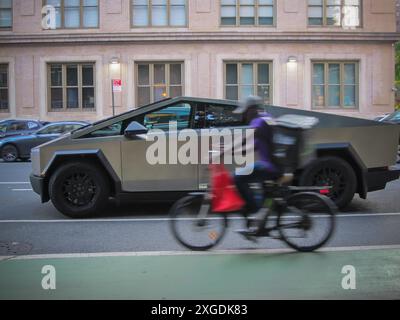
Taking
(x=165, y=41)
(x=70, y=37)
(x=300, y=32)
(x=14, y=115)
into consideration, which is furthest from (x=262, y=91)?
(x=14, y=115)

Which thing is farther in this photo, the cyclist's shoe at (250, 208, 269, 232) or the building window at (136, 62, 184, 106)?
the building window at (136, 62, 184, 106)

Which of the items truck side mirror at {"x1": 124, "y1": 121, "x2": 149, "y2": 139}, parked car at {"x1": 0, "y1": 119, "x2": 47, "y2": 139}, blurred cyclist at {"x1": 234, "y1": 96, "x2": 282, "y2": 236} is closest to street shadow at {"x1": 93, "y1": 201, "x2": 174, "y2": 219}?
truck side mirror at {"x1": 124, "y1": 121, "x2": 149, "y2": 139}

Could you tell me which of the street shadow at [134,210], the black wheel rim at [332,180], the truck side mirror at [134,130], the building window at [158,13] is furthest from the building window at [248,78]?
the truck side mirror at [134,130]

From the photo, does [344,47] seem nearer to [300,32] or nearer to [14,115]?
[300,32]

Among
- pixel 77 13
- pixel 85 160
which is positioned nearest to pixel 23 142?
pixel 77 13

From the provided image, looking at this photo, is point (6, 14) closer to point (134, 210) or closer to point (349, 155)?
point (134, 210)

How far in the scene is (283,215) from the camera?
5.90 m

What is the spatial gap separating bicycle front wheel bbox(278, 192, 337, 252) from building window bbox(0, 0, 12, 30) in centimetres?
2656

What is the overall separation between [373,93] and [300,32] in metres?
5.03

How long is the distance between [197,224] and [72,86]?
958 inches

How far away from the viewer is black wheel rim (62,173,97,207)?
27.0ft

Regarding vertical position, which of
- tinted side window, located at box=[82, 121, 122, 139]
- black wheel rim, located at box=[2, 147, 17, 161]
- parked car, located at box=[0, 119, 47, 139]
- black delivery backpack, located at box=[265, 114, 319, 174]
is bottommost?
black wheel rim, located at box=[2, 147, 17, 161]

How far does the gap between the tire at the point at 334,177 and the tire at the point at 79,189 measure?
3022mm

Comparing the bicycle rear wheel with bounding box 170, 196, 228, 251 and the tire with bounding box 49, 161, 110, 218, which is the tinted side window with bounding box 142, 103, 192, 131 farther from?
the bicycle rear wheel with bounding box 170, 196, 228, 251
